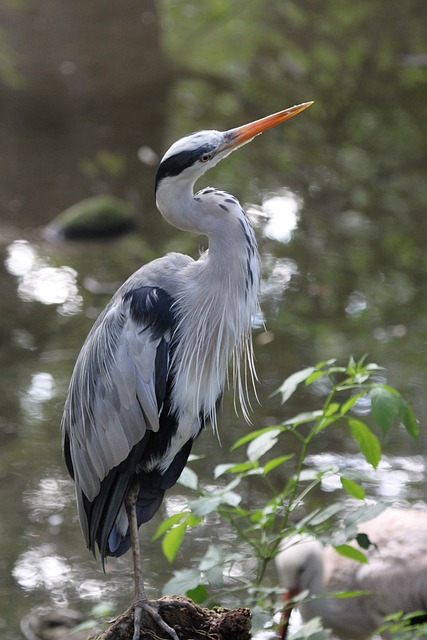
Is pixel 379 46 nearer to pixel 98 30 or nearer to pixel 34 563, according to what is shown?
pixel 98 30

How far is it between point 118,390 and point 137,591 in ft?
2.00

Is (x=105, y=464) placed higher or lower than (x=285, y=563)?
higher

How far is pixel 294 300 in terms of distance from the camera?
24.8 feet

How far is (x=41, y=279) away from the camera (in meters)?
7.85

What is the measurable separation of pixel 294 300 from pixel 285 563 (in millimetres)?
2993

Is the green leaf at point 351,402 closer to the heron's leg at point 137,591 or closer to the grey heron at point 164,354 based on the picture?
the grey heron at point 164,354

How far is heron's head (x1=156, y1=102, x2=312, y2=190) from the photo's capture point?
3309 mm

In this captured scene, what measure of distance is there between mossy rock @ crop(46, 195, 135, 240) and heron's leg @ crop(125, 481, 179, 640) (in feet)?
16.4

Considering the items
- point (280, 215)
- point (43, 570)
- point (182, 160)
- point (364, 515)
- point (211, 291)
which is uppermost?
point (182, 160)

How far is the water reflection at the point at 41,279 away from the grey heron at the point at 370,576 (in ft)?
10.2

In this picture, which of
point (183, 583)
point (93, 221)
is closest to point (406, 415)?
point (183, 583)

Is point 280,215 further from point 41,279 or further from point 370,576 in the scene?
point 370,576

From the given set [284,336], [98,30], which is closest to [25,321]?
[284,336]

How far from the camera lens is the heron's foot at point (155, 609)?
3.36 meters
